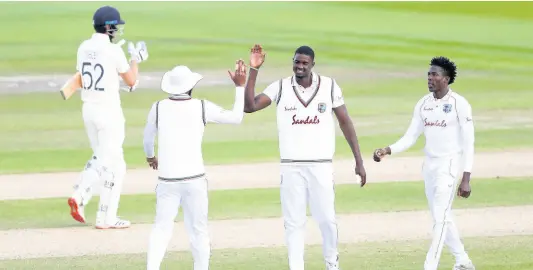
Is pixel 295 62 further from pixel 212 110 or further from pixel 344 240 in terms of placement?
pixel 344 240

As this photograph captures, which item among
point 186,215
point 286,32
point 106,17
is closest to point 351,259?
point 186,215

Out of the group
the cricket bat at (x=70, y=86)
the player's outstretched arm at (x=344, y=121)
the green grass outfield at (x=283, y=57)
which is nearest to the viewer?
the player's outstretched arm at (x=344, y=121)

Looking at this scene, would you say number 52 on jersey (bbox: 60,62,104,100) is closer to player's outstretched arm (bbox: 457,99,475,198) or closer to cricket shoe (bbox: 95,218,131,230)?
cricket shoe (bbox: 95,218,131,230)

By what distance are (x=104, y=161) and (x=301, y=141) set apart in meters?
3.16

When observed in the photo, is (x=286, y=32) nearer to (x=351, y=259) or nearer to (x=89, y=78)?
(x=89, y=78)

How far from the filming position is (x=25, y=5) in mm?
37531

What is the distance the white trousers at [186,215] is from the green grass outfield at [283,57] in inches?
282

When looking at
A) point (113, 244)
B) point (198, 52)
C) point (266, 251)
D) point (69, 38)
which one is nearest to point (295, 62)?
point (266, 251)

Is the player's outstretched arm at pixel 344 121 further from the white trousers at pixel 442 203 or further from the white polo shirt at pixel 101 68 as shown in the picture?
the white polo shirt at pixel 101 68

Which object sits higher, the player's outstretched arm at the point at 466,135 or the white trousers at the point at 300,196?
the player's outstretched arm at the point at 466,135

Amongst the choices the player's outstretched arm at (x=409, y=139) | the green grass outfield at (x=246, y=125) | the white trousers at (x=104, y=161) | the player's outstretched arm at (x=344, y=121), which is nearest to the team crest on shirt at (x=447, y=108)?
the player's outstretched arm at (x=409, y=139)

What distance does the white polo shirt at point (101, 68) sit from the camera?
12.7 m

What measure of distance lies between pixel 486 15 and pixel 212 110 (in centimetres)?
2832

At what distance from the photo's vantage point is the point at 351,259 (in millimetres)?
11359
